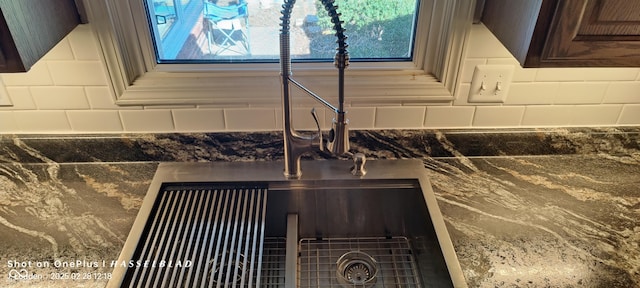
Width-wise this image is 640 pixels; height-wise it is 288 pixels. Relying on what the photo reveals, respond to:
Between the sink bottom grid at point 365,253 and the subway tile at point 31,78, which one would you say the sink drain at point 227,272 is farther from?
the subway tile at point 31,78

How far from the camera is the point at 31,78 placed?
1.06m

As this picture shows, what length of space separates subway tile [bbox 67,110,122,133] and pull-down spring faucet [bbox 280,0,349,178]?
0.46 metres

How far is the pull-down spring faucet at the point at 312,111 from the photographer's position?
2.73ft

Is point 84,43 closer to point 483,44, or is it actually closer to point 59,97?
point 59,97

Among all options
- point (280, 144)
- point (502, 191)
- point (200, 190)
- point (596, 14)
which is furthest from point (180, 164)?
point (596, 14)

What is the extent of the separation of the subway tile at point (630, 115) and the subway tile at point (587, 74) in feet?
0.29

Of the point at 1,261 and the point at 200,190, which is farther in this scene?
the point at 200,190

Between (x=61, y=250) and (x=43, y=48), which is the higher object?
(x=43, y=48)

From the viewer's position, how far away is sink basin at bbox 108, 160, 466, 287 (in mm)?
910

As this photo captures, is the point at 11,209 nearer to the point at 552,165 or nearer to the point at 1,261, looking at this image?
the point at 1,261

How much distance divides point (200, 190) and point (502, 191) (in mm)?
749

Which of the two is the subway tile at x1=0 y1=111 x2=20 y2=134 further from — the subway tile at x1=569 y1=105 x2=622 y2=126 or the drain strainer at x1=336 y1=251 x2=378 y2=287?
the subway tile at x1=569 y1=105 x2=622 y2=126

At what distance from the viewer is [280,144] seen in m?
1.17

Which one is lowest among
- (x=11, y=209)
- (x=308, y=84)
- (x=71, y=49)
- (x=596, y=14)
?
(x=11, y=209)
